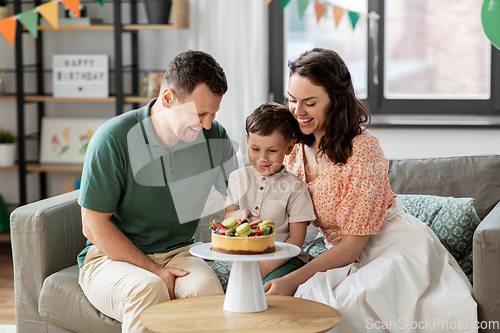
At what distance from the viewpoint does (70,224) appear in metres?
1.93

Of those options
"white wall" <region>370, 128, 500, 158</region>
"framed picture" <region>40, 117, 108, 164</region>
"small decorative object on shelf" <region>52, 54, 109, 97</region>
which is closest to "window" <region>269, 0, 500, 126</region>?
"white wall" <region>370, 128, 500, 158</region>

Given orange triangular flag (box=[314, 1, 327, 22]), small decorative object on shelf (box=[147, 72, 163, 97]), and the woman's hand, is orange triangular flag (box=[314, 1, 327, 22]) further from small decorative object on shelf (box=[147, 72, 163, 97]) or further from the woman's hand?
the woman's hand

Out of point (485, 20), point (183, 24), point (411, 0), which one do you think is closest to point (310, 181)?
point (485, 20)

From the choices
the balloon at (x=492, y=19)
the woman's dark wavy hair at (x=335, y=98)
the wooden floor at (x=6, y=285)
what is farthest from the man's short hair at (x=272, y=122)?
the wooden floor at (x=6, y=285)

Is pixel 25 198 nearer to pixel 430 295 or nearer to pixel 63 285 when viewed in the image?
pixel 63 285

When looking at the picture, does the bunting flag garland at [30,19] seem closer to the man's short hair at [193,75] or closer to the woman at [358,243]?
the man's short hair at [193,75]

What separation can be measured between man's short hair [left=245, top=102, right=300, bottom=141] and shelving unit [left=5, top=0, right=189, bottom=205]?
1.68 metres

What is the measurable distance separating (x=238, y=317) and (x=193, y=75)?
0.67 metres

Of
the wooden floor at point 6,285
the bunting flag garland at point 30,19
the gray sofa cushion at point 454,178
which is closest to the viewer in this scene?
the gray sofa cushion at point 454,178

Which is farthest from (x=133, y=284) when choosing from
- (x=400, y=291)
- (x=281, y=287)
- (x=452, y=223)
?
(x=452, y=223)

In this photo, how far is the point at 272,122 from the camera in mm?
1588

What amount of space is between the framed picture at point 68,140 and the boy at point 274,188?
2.00 m

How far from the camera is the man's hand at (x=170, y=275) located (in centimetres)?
156

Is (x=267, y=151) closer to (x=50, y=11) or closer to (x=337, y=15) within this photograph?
(x=337, y=15)
